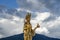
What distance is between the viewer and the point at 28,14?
2011cm

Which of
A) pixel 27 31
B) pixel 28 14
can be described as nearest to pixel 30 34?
pixel 27 31

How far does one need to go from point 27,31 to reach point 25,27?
14.6 inches

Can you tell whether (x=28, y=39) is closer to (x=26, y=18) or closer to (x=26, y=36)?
(x=26, y=36)

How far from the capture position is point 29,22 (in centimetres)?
2041

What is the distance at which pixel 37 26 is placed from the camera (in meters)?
20.5

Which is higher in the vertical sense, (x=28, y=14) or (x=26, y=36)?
(x=28, y=14)

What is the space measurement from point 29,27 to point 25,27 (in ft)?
1.07

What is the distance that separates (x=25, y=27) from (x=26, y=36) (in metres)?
0.71

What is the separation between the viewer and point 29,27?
20.2 meters

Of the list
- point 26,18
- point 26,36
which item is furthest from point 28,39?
point 26,18

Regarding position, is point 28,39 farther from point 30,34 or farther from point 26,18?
point 26,18

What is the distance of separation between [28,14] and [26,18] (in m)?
0.42

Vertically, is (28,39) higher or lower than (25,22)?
lower

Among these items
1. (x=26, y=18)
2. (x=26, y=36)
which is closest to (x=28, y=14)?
(x=26, y=18)
